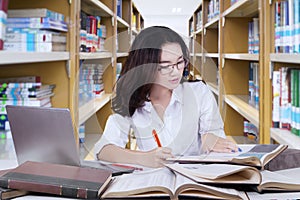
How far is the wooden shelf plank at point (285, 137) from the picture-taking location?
172 cm

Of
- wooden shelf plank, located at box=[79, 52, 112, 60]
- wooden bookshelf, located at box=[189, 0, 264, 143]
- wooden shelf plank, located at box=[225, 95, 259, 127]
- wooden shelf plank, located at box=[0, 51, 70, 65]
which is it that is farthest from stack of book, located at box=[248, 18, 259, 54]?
wooden shelf plank, located at box=[0, 51, 70, 65]

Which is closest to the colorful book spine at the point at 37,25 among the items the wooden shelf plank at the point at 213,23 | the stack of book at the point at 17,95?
the stack of book at the point at 17,95

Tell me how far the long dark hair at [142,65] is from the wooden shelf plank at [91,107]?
1.97 ft

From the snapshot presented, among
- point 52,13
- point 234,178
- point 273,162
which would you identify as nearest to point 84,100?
point 52,13

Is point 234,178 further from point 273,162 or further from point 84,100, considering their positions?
point 84,100

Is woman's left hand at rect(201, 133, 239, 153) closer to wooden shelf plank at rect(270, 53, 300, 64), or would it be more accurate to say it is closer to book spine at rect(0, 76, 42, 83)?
wooden shelf plank at rect(270, 53, 300, 64)

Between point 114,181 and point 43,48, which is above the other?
point 43,48

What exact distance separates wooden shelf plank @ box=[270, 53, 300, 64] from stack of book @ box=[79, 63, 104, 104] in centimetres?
111

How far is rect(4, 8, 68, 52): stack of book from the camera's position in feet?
6.03

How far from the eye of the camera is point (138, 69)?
A: 5.55 ft

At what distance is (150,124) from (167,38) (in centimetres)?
33

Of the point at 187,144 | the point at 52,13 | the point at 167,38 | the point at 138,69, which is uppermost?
the point at 52,13

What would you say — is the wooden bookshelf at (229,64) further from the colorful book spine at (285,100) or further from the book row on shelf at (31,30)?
the book row on shelf at (31,30)

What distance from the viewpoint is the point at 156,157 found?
1252 mm
